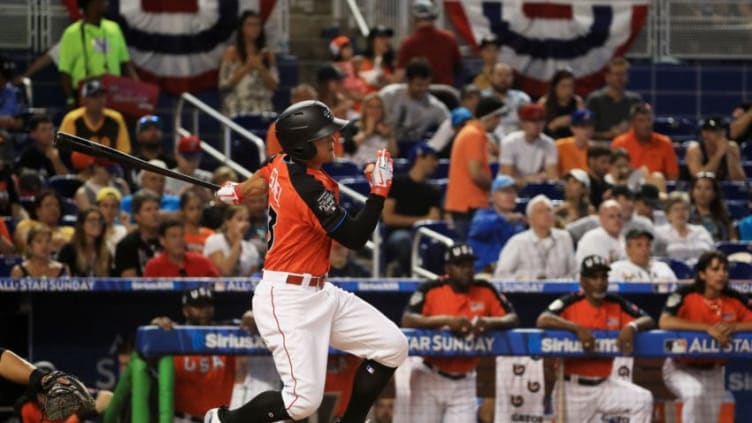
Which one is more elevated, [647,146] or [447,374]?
[647,146]

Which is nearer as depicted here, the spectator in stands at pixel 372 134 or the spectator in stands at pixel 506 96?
the spectator in stands at pixel 372 134

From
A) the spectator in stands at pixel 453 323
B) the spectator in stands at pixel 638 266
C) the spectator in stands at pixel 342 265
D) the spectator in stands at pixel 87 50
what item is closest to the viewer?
the spectator in stands at pixel 453 323

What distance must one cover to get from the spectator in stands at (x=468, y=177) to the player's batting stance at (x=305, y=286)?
5.30 m

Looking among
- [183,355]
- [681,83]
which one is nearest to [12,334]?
[183,355]

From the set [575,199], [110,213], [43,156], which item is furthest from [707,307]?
[43,156]

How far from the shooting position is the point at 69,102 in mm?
14617

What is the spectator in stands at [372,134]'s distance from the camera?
14430 millimetres

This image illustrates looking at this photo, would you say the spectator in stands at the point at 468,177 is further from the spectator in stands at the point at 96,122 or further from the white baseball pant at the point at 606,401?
the white baseball pant at the point at 606,401

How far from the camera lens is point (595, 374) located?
388 inches

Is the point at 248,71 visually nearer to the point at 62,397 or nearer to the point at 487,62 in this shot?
the point at 487,62

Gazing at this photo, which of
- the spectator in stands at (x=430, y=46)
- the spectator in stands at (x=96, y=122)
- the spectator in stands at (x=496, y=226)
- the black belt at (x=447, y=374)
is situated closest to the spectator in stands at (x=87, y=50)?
the spectator in stands at (x=96, y=122)

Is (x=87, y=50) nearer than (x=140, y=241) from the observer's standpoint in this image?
No

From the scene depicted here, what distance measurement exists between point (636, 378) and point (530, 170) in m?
4.26

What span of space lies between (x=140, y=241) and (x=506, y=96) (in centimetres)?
526
